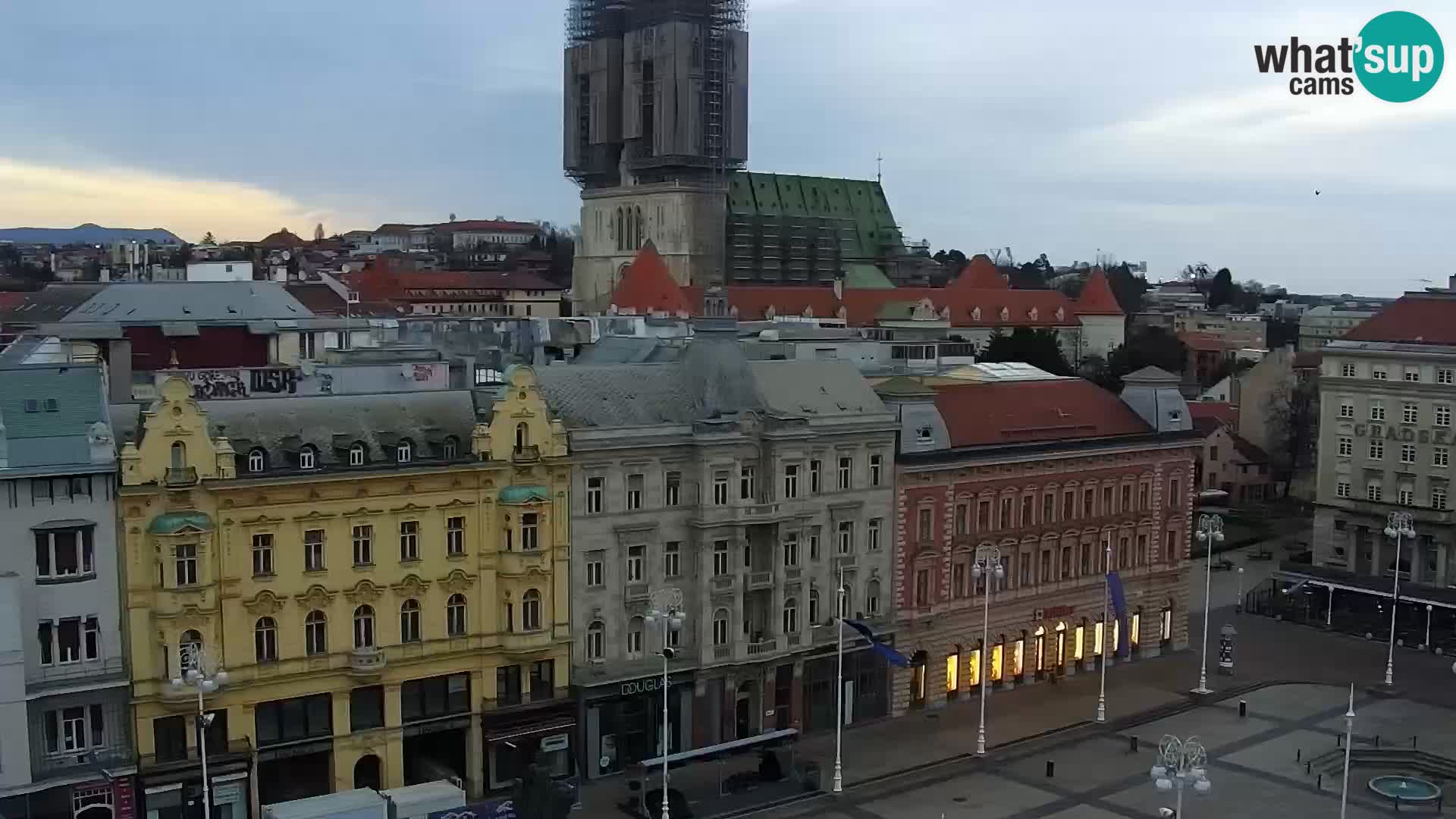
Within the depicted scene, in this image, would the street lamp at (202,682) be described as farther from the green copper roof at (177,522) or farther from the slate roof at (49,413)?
the slate roof at (49,413)

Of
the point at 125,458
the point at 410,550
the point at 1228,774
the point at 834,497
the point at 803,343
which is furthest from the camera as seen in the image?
the point at 803,343

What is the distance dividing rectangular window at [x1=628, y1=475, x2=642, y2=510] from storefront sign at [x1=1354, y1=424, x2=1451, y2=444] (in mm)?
56936

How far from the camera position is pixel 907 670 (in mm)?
70125

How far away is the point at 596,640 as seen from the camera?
60.1m

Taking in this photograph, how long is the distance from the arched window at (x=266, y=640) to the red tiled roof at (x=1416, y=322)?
73478 millimetres

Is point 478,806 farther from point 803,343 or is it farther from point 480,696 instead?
point 803,343

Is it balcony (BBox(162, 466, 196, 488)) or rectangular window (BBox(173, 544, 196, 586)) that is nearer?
balcony (BBox(162, 466, 196, 488))

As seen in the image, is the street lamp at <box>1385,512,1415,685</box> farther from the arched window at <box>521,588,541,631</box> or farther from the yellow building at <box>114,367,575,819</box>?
the arched window at <box>521,588,541,631</box>

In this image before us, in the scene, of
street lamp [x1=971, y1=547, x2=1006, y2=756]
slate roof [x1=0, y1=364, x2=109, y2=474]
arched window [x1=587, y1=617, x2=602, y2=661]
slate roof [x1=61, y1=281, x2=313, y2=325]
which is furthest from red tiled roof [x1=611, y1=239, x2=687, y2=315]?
slate roof [x1=0, y1=364, x2=109, y2=474]

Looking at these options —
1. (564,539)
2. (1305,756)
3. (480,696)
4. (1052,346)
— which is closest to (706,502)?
(564,539)

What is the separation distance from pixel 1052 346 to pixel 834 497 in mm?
91488

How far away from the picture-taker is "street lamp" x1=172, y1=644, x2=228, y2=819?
4538 cm

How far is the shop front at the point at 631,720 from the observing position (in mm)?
59500

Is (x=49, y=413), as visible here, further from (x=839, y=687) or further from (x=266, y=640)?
(x=839, y=687)
